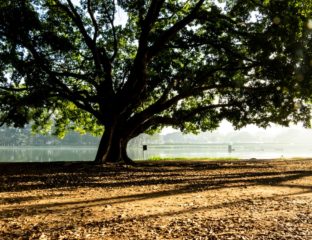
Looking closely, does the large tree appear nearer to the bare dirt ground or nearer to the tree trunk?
the tree trunk

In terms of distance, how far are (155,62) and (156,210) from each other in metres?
17.9

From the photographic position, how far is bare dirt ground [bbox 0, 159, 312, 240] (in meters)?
5.97

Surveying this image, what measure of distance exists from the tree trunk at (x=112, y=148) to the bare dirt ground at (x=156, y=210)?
784cm

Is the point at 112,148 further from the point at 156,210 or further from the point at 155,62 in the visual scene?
the point at 156,210

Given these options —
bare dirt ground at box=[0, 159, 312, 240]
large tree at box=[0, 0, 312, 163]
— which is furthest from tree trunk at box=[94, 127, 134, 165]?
bare dirt ground at box=[0, 159, 312, 240]

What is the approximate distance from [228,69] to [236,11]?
140 inches

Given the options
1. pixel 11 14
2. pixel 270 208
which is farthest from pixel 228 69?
pixel 270 208

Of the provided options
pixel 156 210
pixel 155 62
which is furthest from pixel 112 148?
pixel 156 210

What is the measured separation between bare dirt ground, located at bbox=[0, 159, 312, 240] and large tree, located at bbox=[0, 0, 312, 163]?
25.9 ft

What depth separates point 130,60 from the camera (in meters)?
25.7

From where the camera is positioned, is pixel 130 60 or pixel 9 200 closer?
pixel 9 200

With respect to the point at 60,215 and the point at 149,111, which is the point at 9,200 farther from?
the point at 149,111

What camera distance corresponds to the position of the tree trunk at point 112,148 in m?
20.3

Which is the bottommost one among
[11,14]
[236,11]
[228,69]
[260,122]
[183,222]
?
[183,222]
